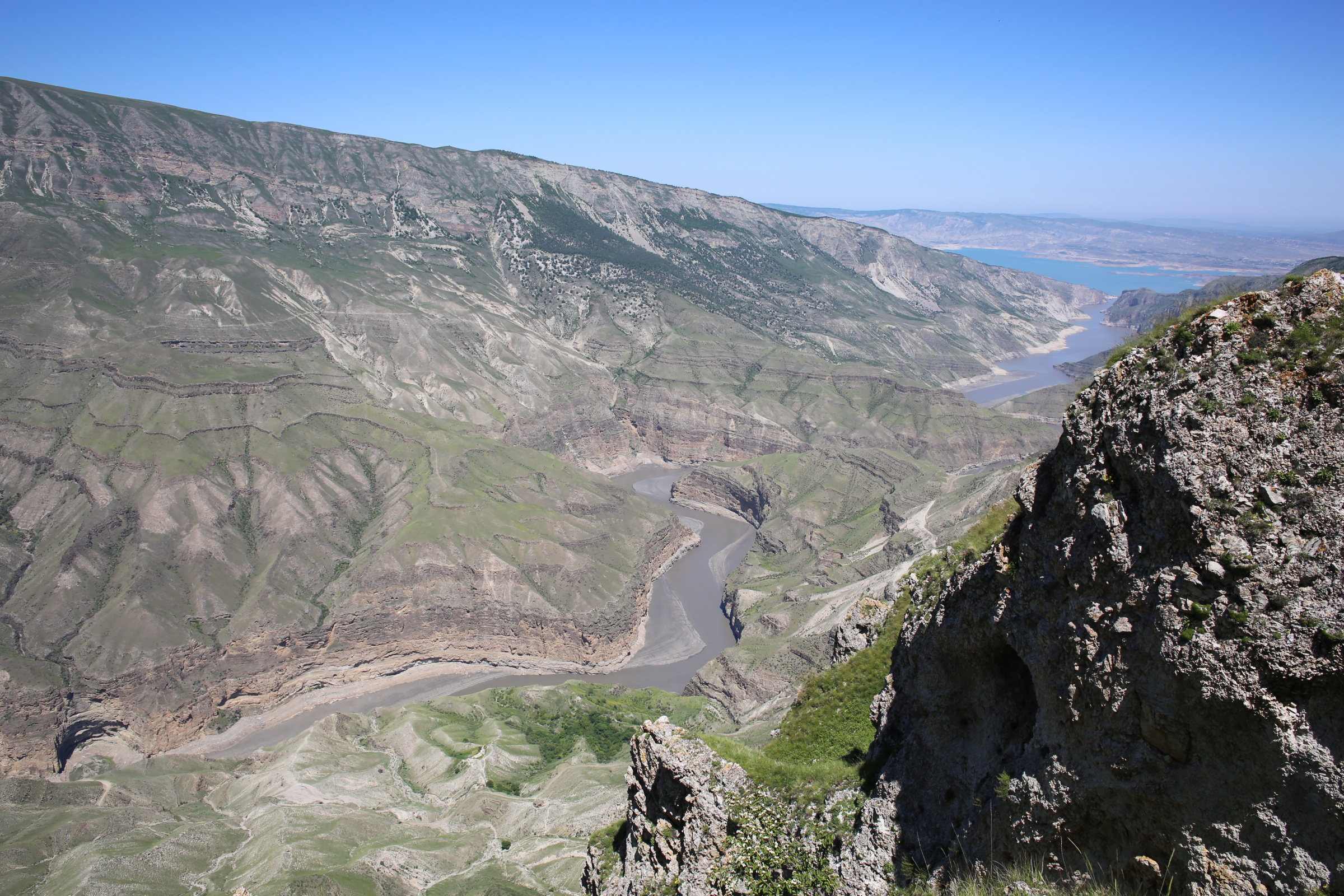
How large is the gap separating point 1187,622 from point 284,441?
122464 mm

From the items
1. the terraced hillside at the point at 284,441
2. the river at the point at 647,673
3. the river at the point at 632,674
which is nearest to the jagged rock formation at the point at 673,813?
the river at the point at 647,673

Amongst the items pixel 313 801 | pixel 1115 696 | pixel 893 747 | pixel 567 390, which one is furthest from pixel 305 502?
pixel 1115 696

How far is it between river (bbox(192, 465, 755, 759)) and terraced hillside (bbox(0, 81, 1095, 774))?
7.02ft

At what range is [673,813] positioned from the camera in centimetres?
2208

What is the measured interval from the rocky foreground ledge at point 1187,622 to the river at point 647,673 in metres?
79.5

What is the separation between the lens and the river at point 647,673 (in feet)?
263

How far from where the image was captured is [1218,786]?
30.1ft

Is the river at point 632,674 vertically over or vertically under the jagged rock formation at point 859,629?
under

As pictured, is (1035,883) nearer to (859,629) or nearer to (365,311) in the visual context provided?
(859,629)

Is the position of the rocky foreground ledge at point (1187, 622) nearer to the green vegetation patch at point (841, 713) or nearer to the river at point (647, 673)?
the green vegetation patch at point (841, 713)

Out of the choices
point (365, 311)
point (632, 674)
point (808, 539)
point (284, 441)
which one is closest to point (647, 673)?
point (632, 674)

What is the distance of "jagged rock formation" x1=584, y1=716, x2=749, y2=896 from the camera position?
2025 cm

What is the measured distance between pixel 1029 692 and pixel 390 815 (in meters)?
60.3

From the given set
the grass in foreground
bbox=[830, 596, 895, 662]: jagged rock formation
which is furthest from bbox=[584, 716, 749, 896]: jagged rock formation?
the grass in foreground
